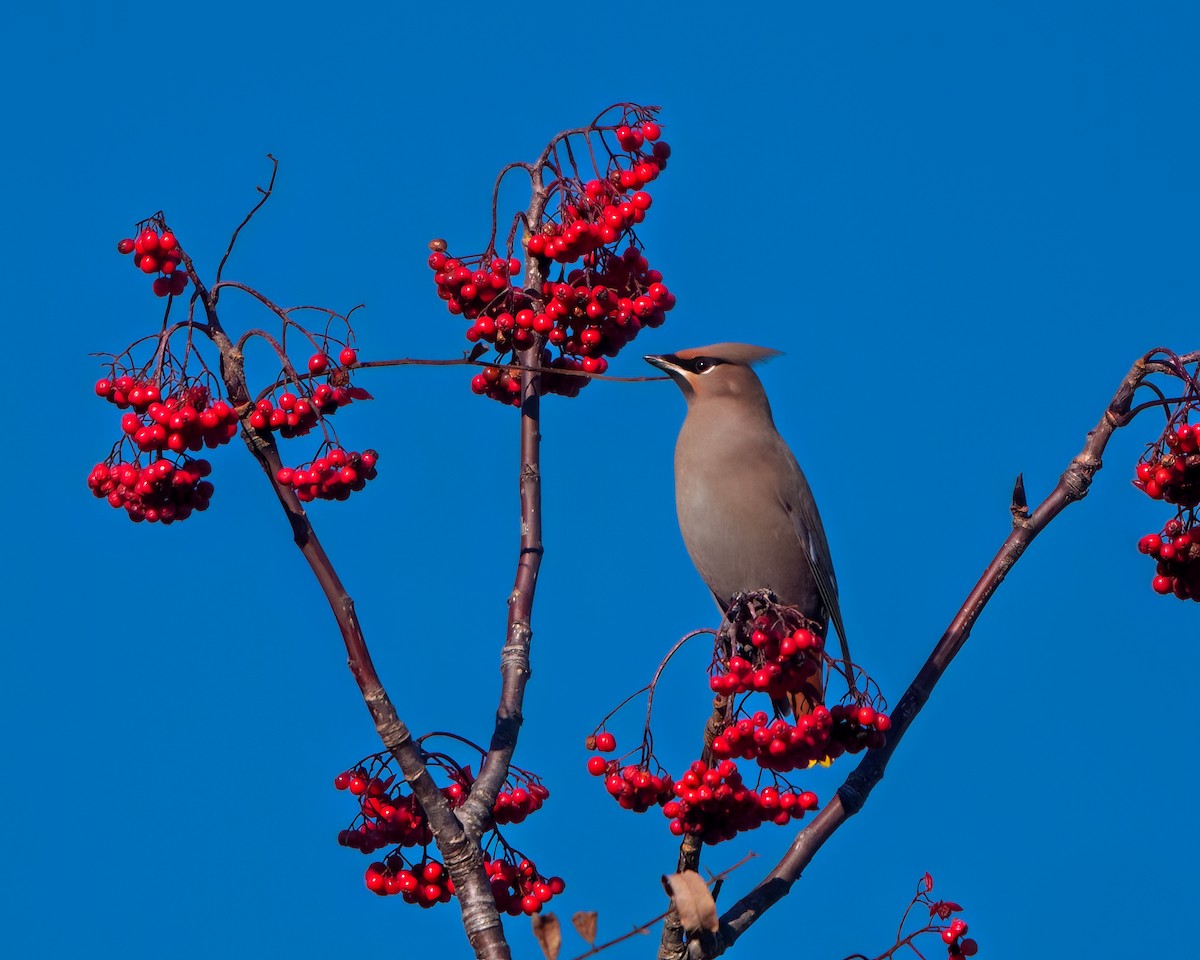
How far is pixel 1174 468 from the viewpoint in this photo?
2.97 m

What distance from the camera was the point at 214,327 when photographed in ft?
8.76

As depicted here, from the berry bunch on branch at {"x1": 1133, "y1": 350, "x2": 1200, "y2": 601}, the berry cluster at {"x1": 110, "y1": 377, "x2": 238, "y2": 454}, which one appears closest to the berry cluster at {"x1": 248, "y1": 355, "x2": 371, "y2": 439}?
the berry cluster at {"x1": 110, "y1": 377, "x2": 238, "y2": 454}

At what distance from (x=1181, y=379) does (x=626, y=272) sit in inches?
45.5

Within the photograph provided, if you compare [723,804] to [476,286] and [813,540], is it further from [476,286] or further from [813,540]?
[813,540]

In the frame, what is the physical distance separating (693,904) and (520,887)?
697mm

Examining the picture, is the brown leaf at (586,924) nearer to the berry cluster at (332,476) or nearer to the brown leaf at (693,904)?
the brown leaf at (693,904)

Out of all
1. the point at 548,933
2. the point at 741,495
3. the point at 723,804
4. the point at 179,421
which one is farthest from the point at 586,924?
the point at 741,495

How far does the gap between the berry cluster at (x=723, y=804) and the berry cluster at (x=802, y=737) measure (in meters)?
0.05

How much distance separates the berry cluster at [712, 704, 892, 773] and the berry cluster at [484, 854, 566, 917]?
43 centimetres

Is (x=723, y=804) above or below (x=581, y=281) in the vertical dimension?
below

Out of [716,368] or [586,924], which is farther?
[716,368]

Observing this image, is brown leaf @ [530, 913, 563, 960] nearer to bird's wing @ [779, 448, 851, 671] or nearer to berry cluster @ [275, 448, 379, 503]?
berry cluster @ [275, 448, 379, 503]

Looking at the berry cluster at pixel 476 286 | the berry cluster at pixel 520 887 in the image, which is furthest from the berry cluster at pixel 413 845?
the berry cluster at pixel 476 286

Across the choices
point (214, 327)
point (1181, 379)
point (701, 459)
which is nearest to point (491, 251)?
point (214, 327)
